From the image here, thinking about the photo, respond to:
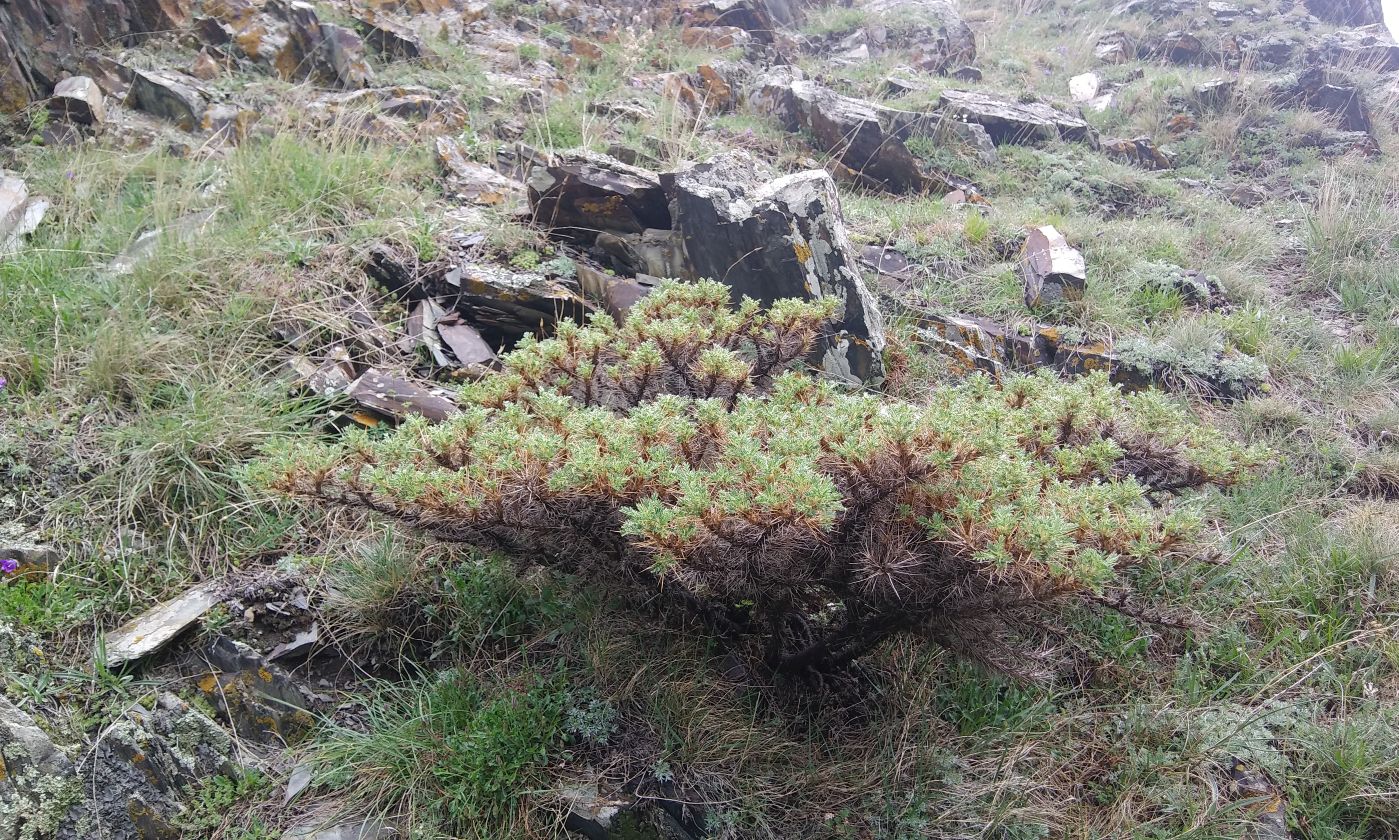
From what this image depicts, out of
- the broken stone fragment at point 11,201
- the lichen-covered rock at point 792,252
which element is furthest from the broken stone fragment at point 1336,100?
the broken stone fragment at point 11,201

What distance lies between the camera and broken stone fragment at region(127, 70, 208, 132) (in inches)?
233

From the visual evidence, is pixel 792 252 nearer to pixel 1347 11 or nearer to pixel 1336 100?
pixel 1336 100

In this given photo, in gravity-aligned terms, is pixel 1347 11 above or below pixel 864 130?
below

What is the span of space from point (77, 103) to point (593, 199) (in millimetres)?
3821

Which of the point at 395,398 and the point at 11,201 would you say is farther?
the point at 11,201

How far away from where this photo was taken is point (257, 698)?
2797 millimetres

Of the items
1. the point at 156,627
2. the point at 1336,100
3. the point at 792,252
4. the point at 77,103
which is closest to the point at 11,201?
the point at 77,103

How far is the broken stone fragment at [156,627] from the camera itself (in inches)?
111

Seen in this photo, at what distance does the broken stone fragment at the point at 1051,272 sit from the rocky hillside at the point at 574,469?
63 millimetres

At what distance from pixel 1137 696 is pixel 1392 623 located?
1252 millimetres

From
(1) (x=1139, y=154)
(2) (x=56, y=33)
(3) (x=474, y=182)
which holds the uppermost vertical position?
(2) (x=56, y=33)

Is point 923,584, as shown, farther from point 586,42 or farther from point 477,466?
point 586,42

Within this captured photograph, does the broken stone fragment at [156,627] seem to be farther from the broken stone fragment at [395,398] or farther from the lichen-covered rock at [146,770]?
the broken stone fragment at [395,398]

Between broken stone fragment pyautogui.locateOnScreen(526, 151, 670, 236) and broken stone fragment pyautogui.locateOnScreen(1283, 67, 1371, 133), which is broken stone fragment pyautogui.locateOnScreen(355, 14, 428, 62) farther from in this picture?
broken stone fragment pyautogui.locateOnScreen(1283, 67, 1371, 133)
